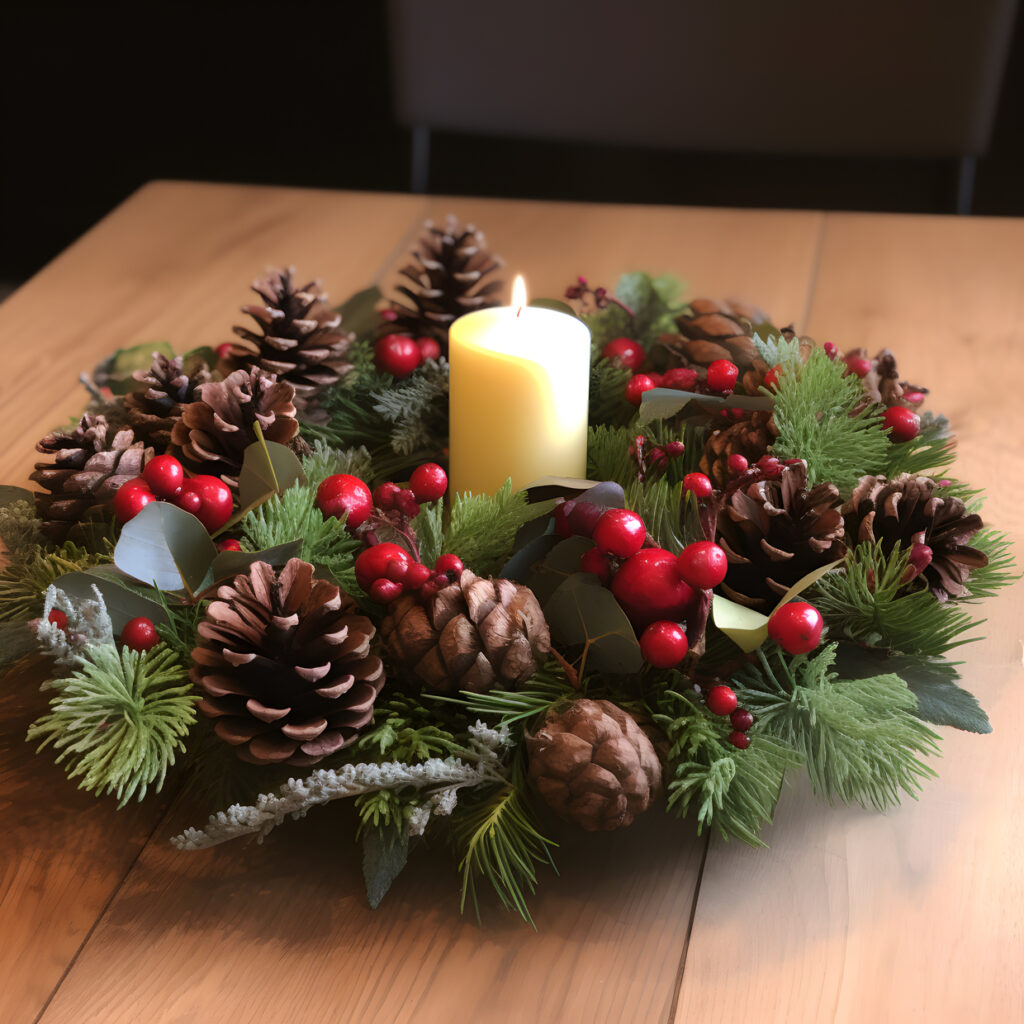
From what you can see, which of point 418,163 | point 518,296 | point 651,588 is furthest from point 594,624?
point 418,163

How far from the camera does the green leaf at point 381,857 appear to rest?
42cm

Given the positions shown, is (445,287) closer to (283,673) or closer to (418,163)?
(283,673)

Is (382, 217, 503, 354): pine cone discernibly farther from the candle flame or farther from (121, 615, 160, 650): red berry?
(121, 615, 160, 650): red berry

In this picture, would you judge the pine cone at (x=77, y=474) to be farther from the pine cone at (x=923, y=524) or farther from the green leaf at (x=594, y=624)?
the pine cone at (x=923, y=524)

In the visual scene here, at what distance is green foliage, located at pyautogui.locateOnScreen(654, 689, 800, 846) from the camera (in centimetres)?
43

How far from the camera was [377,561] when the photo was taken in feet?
1.54

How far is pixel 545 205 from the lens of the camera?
1.21 m

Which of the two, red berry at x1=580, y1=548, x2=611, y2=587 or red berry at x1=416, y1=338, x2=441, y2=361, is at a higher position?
red berry at x1=580, y1=548, x2=611, y2=587

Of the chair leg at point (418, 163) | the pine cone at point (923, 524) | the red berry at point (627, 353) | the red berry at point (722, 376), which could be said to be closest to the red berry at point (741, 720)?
the pine cone at point (923, 524)

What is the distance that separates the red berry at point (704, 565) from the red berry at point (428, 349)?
1.07 ft

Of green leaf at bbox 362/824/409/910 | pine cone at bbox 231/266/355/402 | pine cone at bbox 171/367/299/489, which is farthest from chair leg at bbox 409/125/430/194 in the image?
green leaf at bbox 362/824/409/910

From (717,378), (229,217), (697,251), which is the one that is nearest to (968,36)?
(697,251)

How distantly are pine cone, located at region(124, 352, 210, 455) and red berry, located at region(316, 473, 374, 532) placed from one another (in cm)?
12

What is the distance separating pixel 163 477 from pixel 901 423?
38cm
